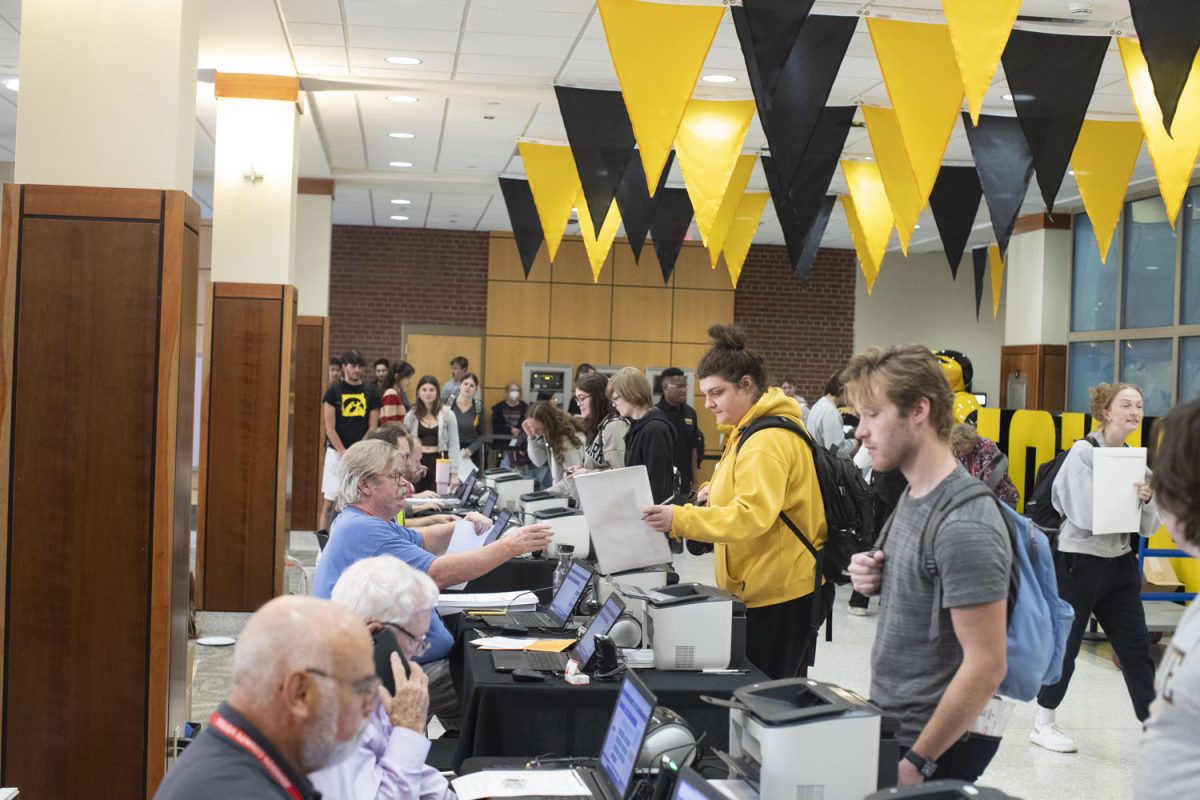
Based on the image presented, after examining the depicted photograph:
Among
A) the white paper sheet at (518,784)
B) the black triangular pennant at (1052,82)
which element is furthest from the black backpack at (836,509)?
the black triangular pennant at (1052,82)

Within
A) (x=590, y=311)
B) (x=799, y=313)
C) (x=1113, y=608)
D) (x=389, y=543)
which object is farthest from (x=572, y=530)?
(x=799, y=313)

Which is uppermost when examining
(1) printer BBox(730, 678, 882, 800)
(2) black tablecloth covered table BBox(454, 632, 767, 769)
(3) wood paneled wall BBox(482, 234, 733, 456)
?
(3) wood paneled wall BBox(482, 234, 733, 456)

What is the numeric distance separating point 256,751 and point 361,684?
16 centimetres

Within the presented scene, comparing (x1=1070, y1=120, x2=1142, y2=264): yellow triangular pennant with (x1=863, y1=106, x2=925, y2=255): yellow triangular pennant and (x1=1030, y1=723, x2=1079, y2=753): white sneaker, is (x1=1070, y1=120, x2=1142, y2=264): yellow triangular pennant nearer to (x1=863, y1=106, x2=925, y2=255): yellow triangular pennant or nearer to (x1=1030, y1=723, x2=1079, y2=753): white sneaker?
(x1=863, y1=106, x2=925, y2=255): yellow triangular pennant

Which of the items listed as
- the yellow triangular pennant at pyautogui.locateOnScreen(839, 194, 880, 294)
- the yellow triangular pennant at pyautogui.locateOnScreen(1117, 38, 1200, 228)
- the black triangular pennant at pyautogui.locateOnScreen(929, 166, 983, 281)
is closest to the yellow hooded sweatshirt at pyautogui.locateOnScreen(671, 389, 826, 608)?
the yellow triangular pennant at pyautogui.locateOnScreen(1117, 38, 1200, 228)

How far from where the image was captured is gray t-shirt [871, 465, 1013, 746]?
2.19m

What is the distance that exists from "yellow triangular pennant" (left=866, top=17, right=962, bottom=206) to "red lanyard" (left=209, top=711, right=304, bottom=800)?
4.46 metres

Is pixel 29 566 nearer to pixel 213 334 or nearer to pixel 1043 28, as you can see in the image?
pixel 213 334

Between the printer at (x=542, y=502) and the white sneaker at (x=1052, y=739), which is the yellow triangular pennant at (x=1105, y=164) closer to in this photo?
the white sneaker at (x=1052, y=739)

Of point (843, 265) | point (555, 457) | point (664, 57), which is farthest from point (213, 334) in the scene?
point (843, 265)

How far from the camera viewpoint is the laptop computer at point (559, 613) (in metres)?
4.09

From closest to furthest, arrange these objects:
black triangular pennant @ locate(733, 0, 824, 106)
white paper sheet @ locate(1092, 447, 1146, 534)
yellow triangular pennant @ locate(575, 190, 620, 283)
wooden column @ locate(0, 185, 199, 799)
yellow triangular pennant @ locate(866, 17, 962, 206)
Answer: wooden column @ locate(0, 185, 199, 799) → black triangular pennant @ locate(733, 0, 824, 106) → white paper sheet @ locate(1092, 447, 1146, 534) → yellow triangular pennant @ locate(866, 17, 962, 206) → yellow triangular pennant @ locate(575, 190, 620, 283)

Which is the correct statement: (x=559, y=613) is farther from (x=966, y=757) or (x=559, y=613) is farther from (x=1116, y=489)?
(x=1116, y=489)

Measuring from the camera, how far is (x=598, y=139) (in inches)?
291
